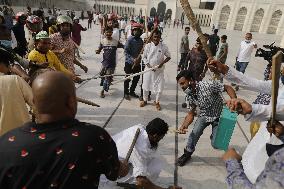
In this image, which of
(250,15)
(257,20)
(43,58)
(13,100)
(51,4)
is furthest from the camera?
(257,20)

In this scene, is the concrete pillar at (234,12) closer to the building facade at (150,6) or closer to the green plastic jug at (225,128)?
the building facade at (150,6)

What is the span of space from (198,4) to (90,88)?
74625mm

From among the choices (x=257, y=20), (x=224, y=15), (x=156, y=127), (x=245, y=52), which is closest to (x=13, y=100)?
(x=156, y=127)

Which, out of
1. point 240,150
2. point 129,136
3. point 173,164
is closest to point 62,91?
point 129,136

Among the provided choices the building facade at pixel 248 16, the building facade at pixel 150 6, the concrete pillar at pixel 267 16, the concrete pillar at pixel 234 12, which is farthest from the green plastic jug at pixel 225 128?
the building facade at pixel 150 6

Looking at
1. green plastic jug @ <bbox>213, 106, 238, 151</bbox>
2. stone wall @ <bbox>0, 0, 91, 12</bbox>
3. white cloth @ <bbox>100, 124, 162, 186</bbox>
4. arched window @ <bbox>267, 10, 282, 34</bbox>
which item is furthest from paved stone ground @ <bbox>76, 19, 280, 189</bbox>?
arched window @ <bbox>267, 10, 282, 34</bbox>

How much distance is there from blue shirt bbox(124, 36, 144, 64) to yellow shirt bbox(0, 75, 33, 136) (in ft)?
14.5

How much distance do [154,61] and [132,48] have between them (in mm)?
836

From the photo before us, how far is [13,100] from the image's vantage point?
8.36ft

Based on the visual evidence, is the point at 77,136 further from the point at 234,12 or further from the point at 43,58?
the point at 234,12

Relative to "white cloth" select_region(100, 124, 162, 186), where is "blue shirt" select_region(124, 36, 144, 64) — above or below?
above

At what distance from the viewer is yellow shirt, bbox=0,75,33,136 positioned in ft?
8.16

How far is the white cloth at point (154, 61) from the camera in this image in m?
6.28

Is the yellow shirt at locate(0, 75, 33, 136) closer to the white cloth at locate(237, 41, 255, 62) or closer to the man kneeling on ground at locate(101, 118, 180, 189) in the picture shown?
the man kneeling on ground at locate(101, 118, 180, 189)
